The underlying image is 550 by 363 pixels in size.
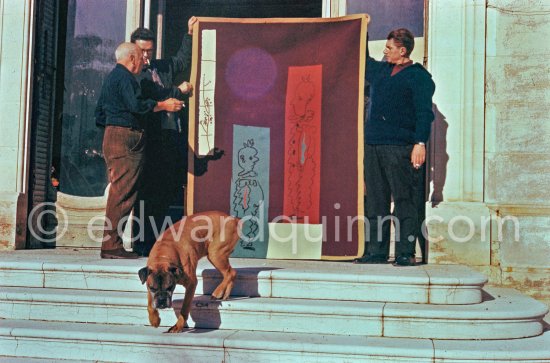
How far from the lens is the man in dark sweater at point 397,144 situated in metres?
7.34

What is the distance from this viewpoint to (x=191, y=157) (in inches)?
327

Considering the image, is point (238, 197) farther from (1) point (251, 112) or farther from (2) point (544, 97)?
(2) point (544, 97)

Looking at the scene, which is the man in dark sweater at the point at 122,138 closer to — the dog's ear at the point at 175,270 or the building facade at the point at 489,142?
the building facade at the point at 489,142

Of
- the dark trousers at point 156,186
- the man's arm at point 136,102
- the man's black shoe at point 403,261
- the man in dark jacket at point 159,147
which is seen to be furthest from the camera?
the dark trousers at point 156,186

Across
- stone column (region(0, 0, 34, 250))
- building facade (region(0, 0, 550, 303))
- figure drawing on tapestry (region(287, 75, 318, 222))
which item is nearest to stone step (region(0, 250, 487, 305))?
building facade (region(0, 0, 550, 303))

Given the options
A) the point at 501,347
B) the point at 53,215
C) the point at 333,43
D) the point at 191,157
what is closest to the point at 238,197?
the point at 191,157

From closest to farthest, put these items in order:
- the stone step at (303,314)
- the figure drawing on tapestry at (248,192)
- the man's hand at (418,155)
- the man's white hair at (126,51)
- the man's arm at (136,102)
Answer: the stone step at (303,314)
the man's hand at (418,155)
the man's arm at (136,102)
the man's white hair at (126,51)
the figure drawing on tapestry at (248,192)

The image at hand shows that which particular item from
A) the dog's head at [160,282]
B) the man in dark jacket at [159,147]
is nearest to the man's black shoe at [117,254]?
the man in dark jacket at [159,147]

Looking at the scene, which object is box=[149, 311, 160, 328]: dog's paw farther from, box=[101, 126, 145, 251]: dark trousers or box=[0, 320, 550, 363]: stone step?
box=[101, 126, 145, 251]: dark trousers

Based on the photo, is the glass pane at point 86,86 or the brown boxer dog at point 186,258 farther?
the glass pane at point 86,86

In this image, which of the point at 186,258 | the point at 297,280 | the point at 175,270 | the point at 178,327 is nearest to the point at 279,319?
the point at 297,280

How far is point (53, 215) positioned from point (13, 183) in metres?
0.76

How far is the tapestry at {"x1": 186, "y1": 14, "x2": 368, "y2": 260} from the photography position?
25.9 feet

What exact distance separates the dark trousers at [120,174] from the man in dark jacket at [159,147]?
37.5 inches
